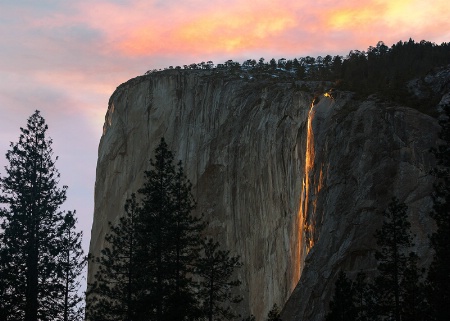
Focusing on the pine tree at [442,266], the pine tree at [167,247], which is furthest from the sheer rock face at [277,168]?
the pine tree at [167,247]

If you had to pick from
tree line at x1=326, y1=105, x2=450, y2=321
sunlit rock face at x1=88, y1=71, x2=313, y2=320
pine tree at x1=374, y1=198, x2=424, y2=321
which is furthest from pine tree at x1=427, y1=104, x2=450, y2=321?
sunlit rock face at x1=88, y1=71, x2=313, y2=320

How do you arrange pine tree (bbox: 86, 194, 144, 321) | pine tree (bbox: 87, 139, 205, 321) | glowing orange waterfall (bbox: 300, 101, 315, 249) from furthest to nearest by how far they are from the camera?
glowing orange waterfall (bbox: 300, 101, 315, 249) < pine tree (bbox: 86, 194, 144, 321) < pine tree (bbox: 87, 139, 205, 321)

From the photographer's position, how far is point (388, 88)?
53.1m

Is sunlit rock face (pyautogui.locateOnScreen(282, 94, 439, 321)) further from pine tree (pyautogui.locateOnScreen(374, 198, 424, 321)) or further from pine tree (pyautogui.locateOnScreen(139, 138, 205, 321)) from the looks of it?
pine tree (pyautogui.locateOnScreen(139, 138, 205, 321))

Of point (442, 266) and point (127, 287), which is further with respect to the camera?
point (127, 287)

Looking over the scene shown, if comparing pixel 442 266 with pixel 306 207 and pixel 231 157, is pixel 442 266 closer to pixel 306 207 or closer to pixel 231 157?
pixel 306 207

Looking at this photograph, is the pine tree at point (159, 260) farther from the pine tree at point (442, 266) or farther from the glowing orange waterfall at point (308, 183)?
the glowing orange waterfall at point (308, 183)

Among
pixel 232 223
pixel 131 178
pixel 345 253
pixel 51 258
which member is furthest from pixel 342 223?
pixel 131 178

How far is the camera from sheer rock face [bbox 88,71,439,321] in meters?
43.9

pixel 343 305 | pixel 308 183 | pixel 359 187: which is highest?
pixel 308 183

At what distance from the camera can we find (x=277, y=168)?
62.7 metres

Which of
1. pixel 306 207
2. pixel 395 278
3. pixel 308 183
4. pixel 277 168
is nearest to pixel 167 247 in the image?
pixel 395 278

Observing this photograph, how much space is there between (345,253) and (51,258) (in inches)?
580

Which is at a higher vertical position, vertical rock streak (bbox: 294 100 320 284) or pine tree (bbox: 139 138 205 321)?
vertical rock streak (bbox: 294 100 320 284)
